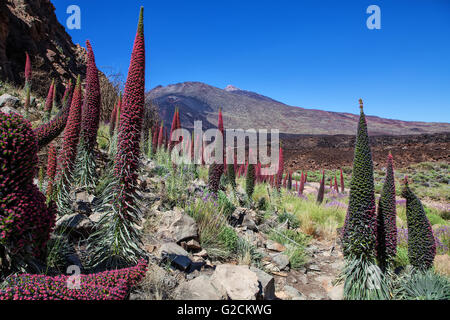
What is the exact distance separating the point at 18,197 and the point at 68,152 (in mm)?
1345

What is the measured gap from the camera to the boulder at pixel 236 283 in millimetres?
2104

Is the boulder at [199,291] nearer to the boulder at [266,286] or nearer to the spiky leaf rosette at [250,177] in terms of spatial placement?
the boulder at [266,286]

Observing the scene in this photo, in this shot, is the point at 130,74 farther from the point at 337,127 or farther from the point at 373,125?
the point at 373,125

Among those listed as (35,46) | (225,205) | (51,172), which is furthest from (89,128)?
(35,46)

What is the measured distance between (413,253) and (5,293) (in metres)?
3.48

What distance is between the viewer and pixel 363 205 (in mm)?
2611

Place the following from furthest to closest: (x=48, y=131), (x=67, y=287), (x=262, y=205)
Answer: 1. (x=262, y=205)
2. (x=48, y=131)
3. (x=67, y=287)

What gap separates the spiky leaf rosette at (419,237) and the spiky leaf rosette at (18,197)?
10.6 feet

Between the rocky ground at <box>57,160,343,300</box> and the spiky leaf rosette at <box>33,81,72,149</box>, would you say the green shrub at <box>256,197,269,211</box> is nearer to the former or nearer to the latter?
the rocky ground at <box>57,160,343,300</box>

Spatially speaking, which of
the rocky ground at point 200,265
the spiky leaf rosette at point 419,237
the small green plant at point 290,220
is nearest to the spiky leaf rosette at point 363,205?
the spiky leaf rosette at point 419,237

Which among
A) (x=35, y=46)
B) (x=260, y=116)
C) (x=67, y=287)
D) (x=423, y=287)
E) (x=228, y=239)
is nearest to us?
(x=67, y=287)

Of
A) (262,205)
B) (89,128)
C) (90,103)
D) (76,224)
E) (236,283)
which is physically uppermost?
(90,103)

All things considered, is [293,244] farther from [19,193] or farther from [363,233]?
[19,193]
